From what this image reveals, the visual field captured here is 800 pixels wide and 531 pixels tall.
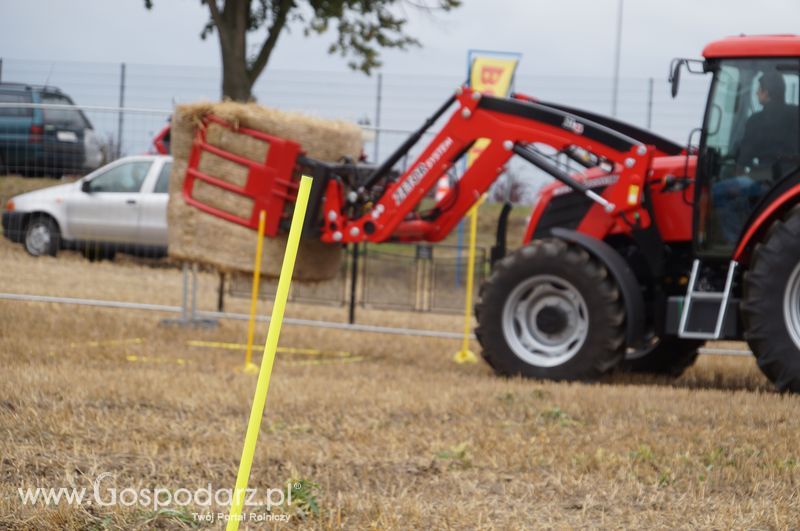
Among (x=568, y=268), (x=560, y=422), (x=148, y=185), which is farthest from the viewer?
(x=148, y=185)

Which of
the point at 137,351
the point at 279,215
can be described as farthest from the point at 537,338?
the point at 137,351

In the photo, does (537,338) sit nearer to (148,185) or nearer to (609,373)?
(609,373)

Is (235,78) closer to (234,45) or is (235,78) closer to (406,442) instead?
(234,45)

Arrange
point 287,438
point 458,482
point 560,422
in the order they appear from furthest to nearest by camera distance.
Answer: point 560,422
point 287,438
point 458,482

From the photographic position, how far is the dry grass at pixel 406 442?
4605 millimetres

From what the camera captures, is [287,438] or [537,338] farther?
[537,338]

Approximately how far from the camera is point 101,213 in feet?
39.2

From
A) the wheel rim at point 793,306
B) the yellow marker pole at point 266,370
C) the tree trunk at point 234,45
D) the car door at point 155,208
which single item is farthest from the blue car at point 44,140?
the tree trunk at point 234,45

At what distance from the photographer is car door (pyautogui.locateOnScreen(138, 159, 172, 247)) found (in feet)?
39.3

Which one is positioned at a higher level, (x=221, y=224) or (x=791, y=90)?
(x=791, y=90)

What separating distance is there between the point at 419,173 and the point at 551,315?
5.41 feet

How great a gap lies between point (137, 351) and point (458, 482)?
4.73 meters

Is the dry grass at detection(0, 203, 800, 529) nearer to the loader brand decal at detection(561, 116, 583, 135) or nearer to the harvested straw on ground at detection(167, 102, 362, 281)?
the harvested straw on ground at detection(167, 102, 362, 281)

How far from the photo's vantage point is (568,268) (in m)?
8.46
